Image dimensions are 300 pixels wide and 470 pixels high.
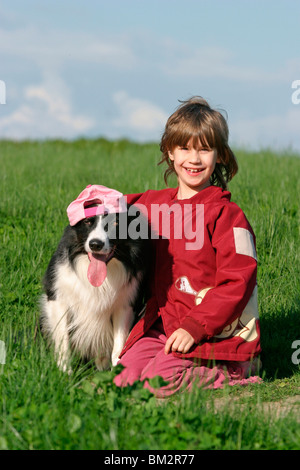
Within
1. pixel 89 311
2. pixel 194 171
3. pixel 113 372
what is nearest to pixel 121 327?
pixel 89 311

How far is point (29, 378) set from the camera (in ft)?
9.42

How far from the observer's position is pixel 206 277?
3.44 meters

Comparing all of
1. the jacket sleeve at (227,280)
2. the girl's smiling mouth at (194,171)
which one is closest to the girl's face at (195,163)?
the girl's smiling mouth at (194,171)

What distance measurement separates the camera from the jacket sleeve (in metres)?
3.25

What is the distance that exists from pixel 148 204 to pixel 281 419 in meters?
1.63

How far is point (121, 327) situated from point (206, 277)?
64cm

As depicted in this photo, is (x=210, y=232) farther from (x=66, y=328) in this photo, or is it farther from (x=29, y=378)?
(x=29, y=378)

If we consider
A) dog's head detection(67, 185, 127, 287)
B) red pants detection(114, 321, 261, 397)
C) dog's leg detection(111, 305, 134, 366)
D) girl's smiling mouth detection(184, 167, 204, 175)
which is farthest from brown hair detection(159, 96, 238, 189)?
red pants detection(114, 321, 261, 397)

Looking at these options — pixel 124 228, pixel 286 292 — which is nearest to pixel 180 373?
pixel 124 228

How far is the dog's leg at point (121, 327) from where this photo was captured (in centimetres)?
359

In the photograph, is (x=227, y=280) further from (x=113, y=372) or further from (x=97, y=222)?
(x=113, y=372)

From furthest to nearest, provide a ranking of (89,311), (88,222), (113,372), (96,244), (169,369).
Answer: (89,311), (169,369), (88,222), (96,244), (113,372)

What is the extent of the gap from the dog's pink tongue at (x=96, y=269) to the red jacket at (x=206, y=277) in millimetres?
421
